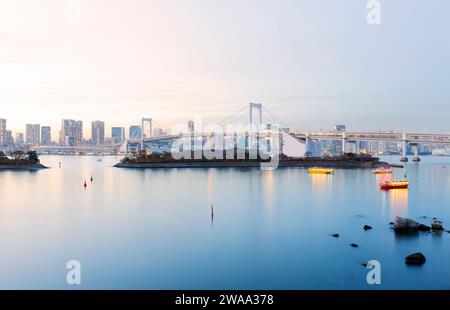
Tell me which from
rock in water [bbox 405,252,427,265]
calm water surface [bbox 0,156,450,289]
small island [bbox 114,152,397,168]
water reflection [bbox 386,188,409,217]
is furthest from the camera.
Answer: small island [bbox 114,152,397,168]

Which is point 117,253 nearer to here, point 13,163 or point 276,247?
point 276,247

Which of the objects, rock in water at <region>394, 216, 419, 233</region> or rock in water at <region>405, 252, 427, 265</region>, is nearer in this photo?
rock in water at <region>405, 252, 427, 265</region>

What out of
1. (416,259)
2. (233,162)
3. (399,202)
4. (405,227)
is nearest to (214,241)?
(416,259)

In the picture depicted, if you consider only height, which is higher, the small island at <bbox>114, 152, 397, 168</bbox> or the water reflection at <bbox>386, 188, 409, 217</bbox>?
the small island at <bbox>114, 152, 397, 168</bbox>

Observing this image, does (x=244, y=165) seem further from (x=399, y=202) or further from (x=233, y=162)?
(x=399, y=202)

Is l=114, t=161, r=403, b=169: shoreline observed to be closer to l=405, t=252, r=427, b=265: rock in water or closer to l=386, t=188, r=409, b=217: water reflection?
l=386, t=188, r=409, b=217: water reflection

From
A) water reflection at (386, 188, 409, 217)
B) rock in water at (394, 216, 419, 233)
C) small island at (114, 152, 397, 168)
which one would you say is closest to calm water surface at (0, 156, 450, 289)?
water reflection at (386, 188, 409, 217)
